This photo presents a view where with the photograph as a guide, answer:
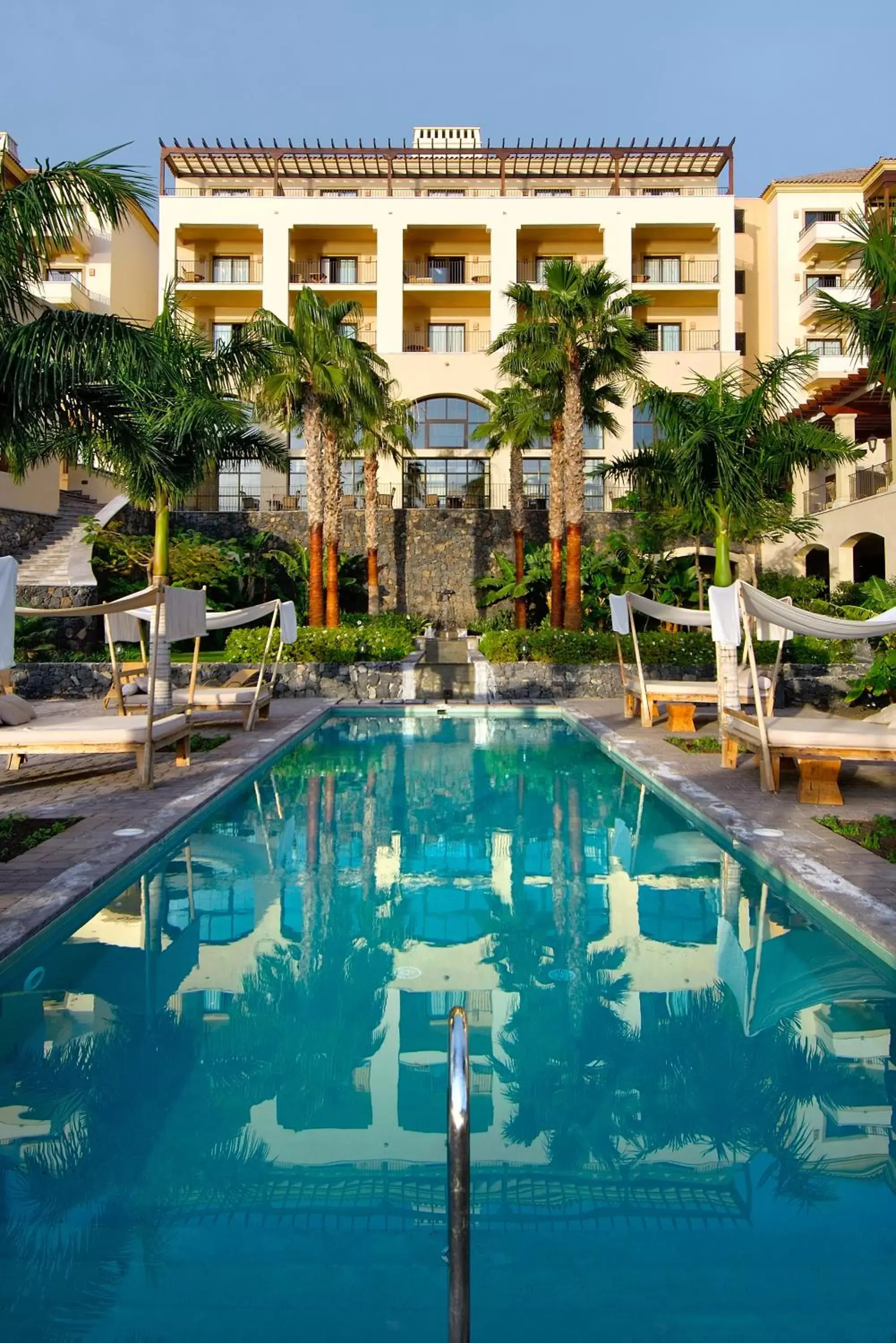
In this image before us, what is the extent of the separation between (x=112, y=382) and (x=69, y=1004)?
267 inches

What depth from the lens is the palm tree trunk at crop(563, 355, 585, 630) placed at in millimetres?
19047

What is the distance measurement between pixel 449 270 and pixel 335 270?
416cm

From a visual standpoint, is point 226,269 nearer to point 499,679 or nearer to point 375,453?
point 375,453

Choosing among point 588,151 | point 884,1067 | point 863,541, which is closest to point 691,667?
point 863,541

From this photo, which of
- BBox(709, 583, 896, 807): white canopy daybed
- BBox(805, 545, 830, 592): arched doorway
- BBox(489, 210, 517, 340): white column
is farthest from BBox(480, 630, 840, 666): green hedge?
BBox(489, 210, 517, 340): white column

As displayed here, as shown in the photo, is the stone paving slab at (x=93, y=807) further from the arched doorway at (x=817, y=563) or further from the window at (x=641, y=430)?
the arched doorway at (x=817, y=563)

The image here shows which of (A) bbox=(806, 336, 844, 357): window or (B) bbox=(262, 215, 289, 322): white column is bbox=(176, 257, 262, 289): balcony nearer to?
(B) bbox=(262, 215, 289, 322): white column

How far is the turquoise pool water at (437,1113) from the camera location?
8.69ft

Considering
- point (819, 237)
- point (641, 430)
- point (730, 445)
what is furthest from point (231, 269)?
point (730, 445)

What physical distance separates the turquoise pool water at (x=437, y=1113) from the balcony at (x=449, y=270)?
31652 millimetres

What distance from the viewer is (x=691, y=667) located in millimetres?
18781

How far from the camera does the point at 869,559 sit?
28.4 m

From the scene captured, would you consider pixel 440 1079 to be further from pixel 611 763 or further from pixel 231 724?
pixel 231 724

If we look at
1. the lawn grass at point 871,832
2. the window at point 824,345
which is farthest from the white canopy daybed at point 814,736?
the window at point 824,345
